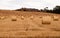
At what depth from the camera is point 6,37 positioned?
1.97 metres

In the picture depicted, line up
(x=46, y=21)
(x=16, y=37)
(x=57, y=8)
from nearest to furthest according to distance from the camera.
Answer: (x=16, y=37) < (x=46, y=21) < (x=57, y=8)

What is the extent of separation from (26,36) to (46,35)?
0.70 feet

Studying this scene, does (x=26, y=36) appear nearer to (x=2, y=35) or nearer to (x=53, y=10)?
(x=2, y=35)

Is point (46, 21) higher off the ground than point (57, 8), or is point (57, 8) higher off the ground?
point (46, 21)

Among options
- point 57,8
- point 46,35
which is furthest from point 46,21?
point 57,8

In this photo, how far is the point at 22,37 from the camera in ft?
6.36

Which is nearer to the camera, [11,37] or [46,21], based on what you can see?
[11,37]

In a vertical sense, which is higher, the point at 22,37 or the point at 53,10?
the point at 22,37

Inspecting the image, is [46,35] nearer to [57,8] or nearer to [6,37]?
[6,37]

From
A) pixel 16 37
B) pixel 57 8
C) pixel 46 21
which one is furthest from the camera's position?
pixel 57 8

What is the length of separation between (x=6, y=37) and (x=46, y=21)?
160 cm

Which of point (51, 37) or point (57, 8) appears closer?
point (51, 37)

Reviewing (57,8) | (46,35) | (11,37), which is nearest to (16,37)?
(11,37)

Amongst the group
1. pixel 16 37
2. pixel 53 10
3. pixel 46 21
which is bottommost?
pixel 53 10
